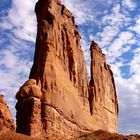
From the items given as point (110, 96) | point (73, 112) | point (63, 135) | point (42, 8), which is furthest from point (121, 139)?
point (110, 96)

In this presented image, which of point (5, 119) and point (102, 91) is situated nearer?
point (5, 119)

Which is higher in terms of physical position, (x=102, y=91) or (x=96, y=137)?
(x=102, y=91)

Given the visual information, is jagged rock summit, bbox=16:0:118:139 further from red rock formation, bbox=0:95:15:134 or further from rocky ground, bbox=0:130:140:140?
rocky ground, bbox=0:130:140:140

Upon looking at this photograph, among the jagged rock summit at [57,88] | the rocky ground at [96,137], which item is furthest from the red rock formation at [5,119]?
the rocky ground at [96,137]

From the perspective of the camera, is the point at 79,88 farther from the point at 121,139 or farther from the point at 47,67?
the point at 121,139

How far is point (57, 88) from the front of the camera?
4216 centimetres

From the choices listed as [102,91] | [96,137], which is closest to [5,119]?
[96,137]

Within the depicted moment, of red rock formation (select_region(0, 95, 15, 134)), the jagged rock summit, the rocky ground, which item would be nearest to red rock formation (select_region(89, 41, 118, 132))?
the jagged rock summit

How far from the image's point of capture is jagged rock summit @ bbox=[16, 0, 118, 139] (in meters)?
39.3

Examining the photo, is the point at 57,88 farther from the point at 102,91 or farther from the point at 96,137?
the point at 102,91

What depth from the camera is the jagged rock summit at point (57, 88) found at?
39281 mm

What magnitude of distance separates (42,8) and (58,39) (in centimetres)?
392

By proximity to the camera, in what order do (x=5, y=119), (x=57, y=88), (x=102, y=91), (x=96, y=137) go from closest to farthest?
(x=5, y=119) → (x=96, y=137) → (x=57, y=88) → (x=102, y=91)

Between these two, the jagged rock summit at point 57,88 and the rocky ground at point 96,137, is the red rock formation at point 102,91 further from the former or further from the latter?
the rocky ground at point 96,137
